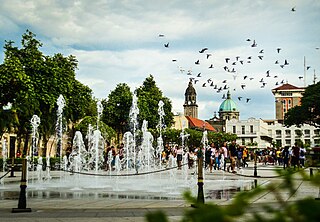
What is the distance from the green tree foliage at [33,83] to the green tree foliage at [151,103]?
894 inches

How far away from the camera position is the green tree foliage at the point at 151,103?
65162 mm

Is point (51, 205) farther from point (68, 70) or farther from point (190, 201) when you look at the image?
point (68, 70)

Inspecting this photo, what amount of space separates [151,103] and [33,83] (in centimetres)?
3329

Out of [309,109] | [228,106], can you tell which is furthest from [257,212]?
[228,106]

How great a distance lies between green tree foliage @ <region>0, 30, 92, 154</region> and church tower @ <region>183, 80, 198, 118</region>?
100647 mm

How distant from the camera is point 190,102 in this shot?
144 m

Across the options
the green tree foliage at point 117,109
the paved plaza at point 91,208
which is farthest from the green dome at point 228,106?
the paved plaza at point 91,208

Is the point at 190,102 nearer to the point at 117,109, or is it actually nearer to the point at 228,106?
the point at 228,106

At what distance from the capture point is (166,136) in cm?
7150

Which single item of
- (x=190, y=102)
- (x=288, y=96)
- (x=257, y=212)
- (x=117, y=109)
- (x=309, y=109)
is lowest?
(x=257, y=212)

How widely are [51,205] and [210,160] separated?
17.0 m

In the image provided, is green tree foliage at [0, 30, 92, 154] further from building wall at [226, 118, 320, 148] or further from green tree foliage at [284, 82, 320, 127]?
building wall at [226, 118, 320, 148]

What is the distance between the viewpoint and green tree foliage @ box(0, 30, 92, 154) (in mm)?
33344

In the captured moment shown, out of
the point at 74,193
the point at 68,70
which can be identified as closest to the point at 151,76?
the point at 68,70
